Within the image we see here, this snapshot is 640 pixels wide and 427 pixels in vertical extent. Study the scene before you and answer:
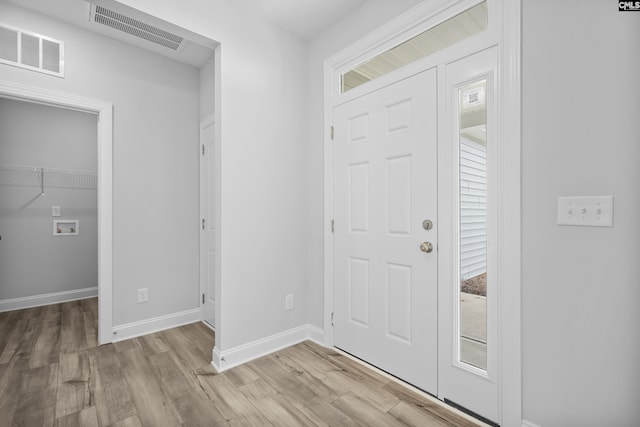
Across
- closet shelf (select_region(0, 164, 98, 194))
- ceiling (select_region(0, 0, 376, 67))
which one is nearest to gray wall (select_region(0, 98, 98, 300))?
closet shelf (select_region(0, 164, 98, 194))

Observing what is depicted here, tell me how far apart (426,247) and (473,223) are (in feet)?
0.98

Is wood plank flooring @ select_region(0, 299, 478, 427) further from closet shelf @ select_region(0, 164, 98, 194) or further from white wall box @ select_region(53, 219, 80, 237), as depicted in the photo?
closet shelf @ select_region(0, 164, 98, 194)

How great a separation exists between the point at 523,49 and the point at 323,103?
1478mm

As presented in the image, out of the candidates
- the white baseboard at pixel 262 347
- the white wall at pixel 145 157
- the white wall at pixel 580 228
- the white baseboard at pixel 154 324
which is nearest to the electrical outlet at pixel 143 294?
the white wall at pixel 145 157

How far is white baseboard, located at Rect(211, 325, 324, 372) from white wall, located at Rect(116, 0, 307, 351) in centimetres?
5

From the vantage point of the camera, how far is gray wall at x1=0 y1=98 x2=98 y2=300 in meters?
3.56

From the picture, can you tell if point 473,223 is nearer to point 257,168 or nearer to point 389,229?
point 389,229

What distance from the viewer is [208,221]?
315 centimetres

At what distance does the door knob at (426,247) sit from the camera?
1.83 m

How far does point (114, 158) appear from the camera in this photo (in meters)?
2.71

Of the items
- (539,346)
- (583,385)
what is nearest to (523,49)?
(539,346)

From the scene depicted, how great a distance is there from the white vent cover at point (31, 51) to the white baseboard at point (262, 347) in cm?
261

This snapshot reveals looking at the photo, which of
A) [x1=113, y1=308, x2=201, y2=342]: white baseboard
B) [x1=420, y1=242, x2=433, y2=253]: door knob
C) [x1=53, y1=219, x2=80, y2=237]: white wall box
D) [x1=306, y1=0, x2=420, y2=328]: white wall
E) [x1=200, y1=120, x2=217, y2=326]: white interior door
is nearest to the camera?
[x1=420, y1=242, x2=433, y2=253]: door knob

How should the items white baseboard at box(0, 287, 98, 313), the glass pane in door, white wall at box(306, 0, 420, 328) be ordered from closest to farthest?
the glass pane in door, white wall at box(306, 0, 420, 328), white baseboard at box(0, 287, 98, 313)
